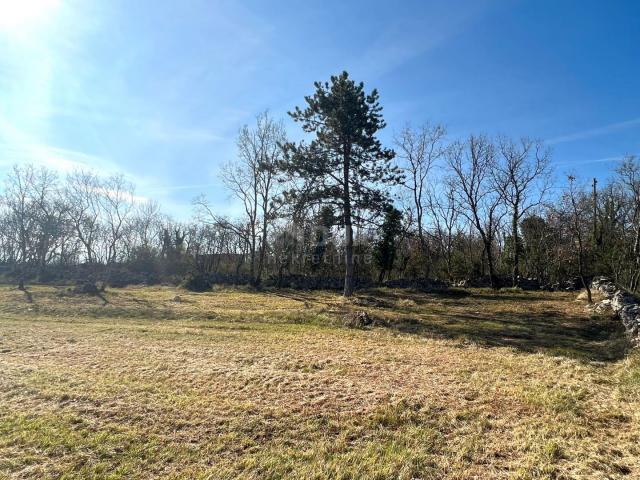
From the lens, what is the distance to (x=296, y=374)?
666 centimetres

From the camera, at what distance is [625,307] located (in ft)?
35.6

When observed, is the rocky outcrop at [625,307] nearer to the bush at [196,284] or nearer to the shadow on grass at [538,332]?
the shadow on grass at [538,332]

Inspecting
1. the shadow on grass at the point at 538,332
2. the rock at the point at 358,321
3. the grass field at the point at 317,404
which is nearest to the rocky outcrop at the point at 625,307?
the shadow on grass at the point at 538,332

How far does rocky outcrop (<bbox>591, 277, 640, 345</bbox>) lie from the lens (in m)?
9.19

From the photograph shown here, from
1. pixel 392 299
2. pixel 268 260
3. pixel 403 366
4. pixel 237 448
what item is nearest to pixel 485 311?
pixel 392 299

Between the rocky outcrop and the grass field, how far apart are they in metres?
0.54

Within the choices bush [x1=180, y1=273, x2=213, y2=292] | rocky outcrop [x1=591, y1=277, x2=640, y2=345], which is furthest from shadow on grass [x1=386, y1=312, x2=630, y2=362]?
bush [x1=180, y1=273, x2=213, y2=292]

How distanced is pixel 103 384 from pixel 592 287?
22.2 meters

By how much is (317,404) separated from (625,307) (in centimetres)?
1122

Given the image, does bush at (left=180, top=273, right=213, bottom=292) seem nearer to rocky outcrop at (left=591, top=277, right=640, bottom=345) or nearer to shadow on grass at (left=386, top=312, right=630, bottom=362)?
shadow on grass at (left=386, top=312, right=630, bottom=362)

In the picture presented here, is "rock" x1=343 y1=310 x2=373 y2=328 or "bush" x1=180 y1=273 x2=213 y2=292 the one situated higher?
"bush" x1=180 y1=273 x2=213 y2=292

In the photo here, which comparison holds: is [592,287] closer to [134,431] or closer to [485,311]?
[485,311]

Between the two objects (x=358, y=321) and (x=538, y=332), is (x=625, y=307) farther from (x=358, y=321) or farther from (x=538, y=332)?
(x=358, y=321)

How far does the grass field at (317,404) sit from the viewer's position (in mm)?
3678
